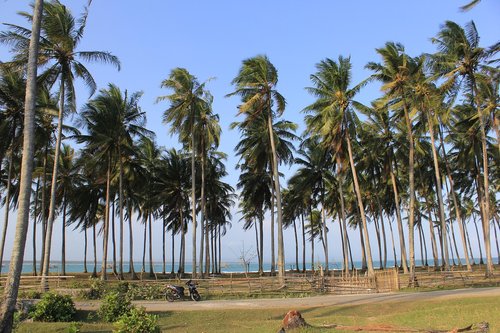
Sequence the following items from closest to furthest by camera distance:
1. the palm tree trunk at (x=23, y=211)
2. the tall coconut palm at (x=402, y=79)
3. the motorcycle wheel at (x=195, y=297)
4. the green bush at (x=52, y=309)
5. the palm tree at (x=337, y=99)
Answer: the palm tree trunk at (x=23, y=211)
the green bush at (x=52, y=309)
the motorcycle wheel at (x=195, y=297)
the tall coconut palm at (x=402, y=79)
the palm tree at (x=337, y=99)

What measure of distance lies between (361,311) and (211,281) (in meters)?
10.2

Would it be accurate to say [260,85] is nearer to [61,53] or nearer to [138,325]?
[61,53]

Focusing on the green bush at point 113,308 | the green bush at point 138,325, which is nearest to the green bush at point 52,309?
the green bush at point 113,308

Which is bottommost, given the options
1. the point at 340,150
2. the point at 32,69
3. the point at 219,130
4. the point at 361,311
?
the point at 361,311

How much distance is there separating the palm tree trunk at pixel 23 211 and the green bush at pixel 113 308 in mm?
4960

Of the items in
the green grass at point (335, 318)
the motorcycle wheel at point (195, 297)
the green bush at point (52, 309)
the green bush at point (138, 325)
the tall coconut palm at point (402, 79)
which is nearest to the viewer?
the green bush at point (138, 325)

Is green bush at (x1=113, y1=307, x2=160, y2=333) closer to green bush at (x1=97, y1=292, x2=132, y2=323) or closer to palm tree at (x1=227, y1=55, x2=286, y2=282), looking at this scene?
green bush at (x1=97, y1=292, x2=132, y2=323)

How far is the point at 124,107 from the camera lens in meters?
35.8

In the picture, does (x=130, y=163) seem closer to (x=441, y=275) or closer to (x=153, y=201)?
(x=153, y=201)

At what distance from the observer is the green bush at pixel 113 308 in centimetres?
1578

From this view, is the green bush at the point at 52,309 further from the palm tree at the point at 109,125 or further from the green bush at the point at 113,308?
the palm tree at the point at 109,125

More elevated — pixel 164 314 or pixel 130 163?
pixel 130 163

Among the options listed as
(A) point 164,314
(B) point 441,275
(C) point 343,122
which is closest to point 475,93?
(C) point 343,122

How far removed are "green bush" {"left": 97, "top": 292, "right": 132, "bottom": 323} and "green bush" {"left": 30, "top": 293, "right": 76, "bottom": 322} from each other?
1.31 m
